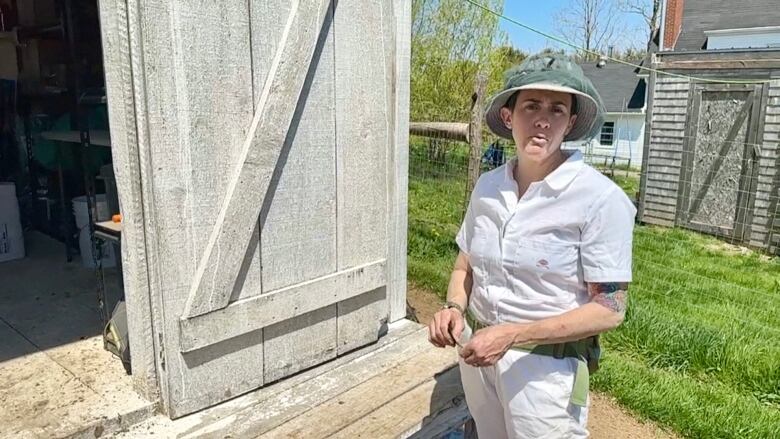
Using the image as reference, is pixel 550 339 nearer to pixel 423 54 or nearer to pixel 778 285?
pixel 778 285

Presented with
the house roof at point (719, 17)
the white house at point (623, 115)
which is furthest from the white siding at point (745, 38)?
the white house at point (623, 115)

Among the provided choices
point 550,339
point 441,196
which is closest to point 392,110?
point 550,339

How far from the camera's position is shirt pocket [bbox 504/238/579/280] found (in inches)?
53.9

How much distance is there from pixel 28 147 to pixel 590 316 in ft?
14.4

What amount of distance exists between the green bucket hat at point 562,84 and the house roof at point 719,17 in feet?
50.8

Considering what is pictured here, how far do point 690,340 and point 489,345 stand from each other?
9.20 feet

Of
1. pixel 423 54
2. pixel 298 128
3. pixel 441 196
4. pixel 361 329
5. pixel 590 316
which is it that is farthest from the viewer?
pixel 423 54

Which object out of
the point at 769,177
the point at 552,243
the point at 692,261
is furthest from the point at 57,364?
the point at 769,177

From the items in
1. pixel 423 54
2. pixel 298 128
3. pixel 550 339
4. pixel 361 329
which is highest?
pixel 423 54

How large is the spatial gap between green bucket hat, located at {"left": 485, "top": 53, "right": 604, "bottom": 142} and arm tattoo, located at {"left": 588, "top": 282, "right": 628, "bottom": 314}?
1.34ft

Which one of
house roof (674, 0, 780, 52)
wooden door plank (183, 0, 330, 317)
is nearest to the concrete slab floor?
wooden door plank (183, 0, 330, 317)

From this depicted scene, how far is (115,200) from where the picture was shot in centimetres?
249

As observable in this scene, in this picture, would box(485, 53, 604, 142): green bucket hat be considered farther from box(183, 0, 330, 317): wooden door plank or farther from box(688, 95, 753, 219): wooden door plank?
box(688, 95, 753, 219): wooden door plank

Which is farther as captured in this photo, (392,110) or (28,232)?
(28,232)
